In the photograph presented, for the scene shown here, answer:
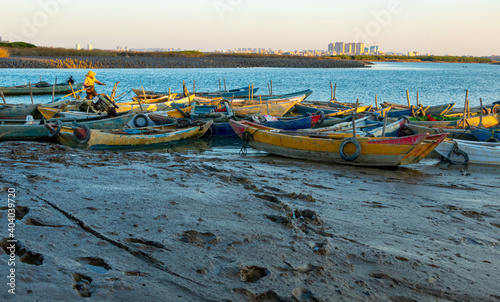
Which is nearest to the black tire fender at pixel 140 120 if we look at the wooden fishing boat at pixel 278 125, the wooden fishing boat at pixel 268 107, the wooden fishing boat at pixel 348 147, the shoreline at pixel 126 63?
the wooden fishing boat at pixel 278 125

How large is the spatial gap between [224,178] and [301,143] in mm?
3245

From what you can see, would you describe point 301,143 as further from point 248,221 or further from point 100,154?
point 248,221

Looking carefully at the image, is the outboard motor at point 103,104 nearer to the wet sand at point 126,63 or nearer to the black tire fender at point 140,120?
the black tire fender at point 140,120

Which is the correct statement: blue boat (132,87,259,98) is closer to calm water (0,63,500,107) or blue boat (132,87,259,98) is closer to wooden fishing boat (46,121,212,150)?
calm water (0,63,500,107)

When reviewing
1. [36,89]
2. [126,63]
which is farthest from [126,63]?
[36,89]

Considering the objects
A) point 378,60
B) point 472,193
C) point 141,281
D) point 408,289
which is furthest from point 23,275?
point 378,60

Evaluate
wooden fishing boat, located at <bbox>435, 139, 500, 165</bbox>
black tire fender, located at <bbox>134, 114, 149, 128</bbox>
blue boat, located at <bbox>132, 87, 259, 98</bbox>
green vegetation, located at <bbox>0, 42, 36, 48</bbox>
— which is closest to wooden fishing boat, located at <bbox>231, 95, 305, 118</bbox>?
blue boat, located at <bbox>132, 87, 259, 98</bbox>

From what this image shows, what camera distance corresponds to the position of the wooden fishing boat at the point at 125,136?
10.4 m

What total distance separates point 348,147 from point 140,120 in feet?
20.7

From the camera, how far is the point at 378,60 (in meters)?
143

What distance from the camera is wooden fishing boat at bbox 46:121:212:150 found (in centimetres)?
1035

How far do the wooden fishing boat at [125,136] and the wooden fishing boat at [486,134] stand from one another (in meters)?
7.37

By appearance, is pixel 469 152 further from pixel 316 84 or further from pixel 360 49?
pixel 360 49

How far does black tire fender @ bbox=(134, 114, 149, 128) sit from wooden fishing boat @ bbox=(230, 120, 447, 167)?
12.1 ft
